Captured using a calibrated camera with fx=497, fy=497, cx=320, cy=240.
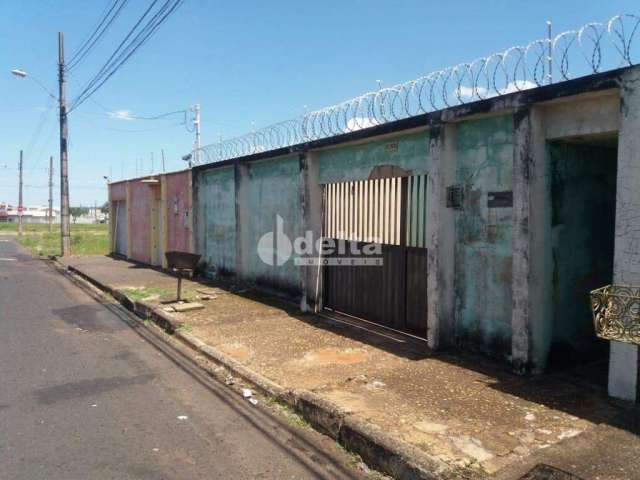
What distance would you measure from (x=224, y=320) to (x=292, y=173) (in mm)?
3253

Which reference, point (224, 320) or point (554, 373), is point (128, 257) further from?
point (554, 373)

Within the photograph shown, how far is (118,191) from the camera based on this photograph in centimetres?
2194

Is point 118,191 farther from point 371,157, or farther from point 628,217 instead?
point 628,217

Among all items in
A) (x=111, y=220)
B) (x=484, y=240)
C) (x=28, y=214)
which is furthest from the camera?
(x=28, y=214)

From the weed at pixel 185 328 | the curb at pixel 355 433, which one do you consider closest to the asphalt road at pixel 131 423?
the curb at pixel 355 433

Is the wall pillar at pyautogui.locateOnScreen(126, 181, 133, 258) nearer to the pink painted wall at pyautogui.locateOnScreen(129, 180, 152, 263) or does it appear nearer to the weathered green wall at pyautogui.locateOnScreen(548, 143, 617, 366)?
the pink painted wall at pyautogui.locateOnScreen(129, 180, 152, 263)

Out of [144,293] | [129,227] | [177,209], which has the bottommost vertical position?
[144,293]

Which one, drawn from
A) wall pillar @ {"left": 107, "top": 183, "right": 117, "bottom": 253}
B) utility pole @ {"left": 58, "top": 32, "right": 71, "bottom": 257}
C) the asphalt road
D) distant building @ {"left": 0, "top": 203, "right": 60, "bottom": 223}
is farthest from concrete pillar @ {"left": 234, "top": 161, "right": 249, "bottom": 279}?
distant building @ {"left": 0, "top": 203, "right": 60, "bottom": 223}

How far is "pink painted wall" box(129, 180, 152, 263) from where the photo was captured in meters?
18.2

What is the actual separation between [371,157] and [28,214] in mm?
144148

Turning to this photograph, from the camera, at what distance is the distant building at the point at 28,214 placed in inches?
4518

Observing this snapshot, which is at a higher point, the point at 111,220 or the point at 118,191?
the point at 118,191

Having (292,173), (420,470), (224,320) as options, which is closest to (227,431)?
(420,470)

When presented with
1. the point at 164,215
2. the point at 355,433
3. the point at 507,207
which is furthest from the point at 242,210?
the point at 355,433
